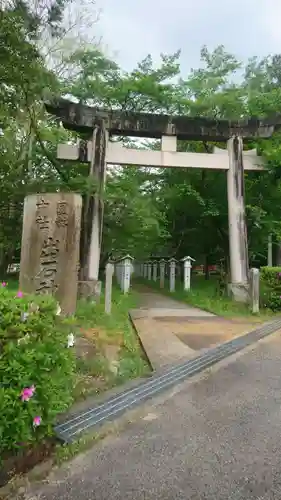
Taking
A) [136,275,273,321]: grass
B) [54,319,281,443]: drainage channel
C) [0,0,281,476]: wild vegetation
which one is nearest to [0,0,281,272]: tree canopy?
[0,0,281,476]: wild vegetation

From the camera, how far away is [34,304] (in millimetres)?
2438

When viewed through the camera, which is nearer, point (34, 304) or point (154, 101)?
point (34, 304)

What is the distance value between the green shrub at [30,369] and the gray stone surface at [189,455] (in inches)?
13.0

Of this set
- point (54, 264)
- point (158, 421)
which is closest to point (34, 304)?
point (158, 421)

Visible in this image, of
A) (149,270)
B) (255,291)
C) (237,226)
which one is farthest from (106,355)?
(149,270)

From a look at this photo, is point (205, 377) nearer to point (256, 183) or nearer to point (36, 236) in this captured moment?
point (36, 236)

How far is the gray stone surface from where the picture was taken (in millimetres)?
2080

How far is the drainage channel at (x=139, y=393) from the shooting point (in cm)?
284

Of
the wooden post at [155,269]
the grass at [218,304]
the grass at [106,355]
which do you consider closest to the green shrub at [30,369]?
the grass at [106,355]

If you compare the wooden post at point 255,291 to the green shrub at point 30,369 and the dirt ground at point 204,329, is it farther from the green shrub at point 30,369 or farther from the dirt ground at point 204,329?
the green shrub at point 30,369

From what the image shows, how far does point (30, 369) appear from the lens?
2.19 m

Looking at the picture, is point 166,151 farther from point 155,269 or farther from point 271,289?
point 155,269

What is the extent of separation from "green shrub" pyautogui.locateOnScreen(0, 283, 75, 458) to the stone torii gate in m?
8.08

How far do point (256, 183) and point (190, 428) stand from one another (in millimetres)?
12518
